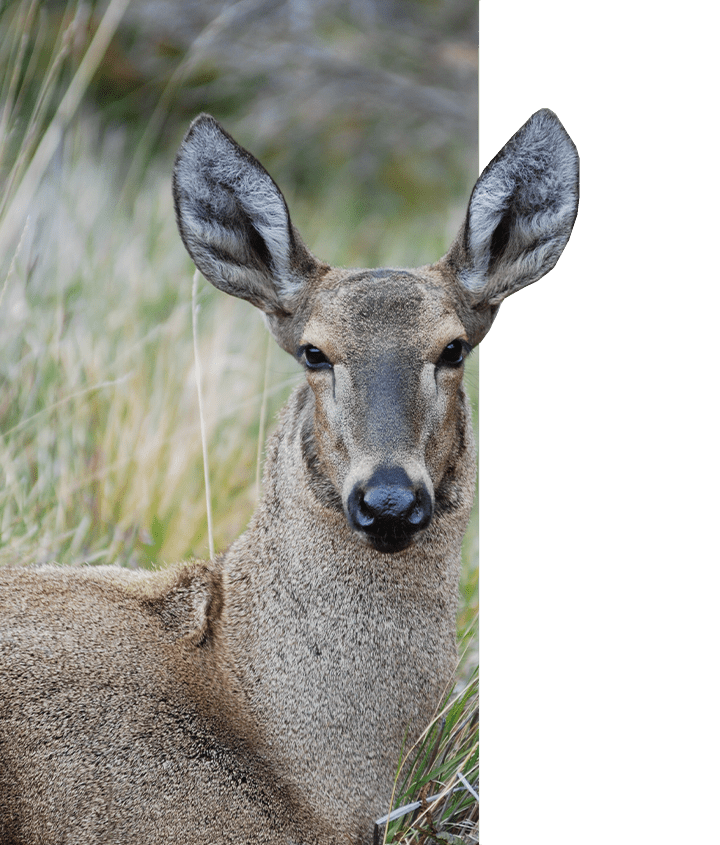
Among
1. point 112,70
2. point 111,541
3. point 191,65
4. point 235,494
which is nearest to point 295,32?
point 191,65

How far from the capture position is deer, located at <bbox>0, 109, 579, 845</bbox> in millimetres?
2838

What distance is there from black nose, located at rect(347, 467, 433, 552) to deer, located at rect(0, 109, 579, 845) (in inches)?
2.5

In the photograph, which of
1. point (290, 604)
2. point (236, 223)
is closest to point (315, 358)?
point (236, 223)

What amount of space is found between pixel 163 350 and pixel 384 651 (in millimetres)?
1253

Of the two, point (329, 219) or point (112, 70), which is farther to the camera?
point (329, 219)

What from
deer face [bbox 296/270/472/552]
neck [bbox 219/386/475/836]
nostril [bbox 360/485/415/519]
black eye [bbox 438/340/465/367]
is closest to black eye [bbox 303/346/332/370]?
deer face [bbox 296/270/472/552]

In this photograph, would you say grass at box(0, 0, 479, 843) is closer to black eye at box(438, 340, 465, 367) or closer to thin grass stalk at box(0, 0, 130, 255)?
thin grass stalk at box(0, 0, 130, 255)

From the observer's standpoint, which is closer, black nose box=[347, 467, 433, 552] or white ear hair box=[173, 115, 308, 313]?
black nose box=[347, 467, 433, 552]

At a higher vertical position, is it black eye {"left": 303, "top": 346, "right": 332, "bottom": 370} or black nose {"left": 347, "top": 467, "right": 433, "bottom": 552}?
black eye {"left": 303, "top": 346, "right": 332, "bottom": 370}

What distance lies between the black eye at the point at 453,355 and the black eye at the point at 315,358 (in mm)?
325

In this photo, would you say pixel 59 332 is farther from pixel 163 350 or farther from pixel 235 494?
pixel 235 494

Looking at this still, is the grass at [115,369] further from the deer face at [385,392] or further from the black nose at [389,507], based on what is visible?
the black nose at [389,507]

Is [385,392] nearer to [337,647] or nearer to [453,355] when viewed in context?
[453,355]

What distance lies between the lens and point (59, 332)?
132 inches
